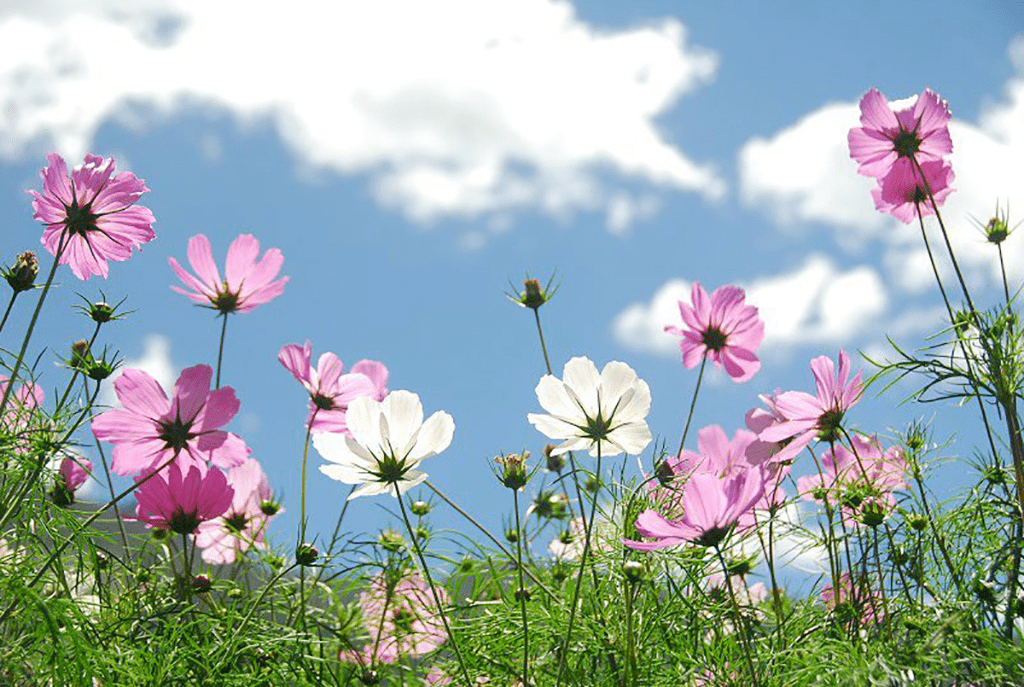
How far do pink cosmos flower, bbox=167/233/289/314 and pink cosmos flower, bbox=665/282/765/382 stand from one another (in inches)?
20.4

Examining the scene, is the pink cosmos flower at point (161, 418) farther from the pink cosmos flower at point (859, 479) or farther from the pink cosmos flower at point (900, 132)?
the pink cosmos flower at point (900, 132)

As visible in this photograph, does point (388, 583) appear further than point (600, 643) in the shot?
Yes

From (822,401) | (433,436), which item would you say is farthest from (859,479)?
(433,436)

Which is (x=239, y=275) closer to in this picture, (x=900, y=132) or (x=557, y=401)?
(x=557, y=401)

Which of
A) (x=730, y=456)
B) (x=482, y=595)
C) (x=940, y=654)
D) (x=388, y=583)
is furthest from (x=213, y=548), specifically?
(x=940, y=654)

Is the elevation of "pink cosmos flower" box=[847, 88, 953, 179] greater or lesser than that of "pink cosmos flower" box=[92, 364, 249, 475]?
greater

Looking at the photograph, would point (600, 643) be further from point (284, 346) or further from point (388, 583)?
point (284, 346)

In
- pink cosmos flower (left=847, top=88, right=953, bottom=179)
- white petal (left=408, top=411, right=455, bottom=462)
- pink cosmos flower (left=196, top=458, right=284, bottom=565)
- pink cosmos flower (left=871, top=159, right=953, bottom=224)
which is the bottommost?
white petal (left=408, top=411, right=455, bottom=462)

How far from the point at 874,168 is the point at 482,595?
0.78 meters

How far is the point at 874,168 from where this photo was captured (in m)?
1.27

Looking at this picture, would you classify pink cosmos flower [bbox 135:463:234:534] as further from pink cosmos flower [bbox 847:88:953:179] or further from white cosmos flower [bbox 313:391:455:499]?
pink cosmos flower [bbox 847:88:953:179]

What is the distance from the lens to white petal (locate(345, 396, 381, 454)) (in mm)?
903

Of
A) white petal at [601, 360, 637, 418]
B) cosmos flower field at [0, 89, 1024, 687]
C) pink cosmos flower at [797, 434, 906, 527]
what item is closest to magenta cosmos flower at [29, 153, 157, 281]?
cosmos flower field at [0, 89, 1024, 687]

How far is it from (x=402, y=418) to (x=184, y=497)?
279 mm
